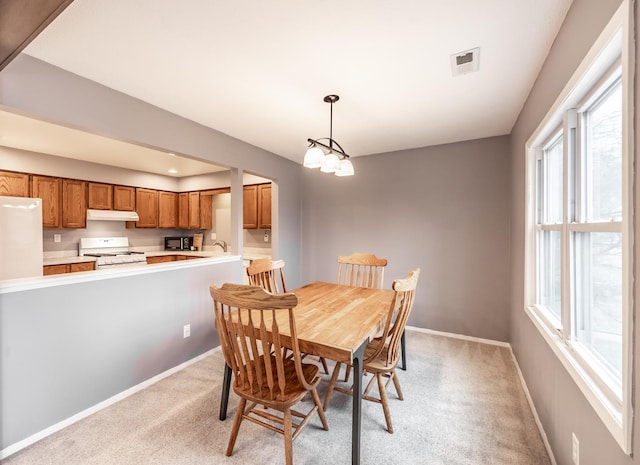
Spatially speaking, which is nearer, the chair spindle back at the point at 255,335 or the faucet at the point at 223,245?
the chair spindle back at the point at 255,335

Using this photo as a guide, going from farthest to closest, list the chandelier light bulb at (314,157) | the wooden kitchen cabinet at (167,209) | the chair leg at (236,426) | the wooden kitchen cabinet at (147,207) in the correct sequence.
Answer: the wooden kitchen cabinet at (167,209) → the wooden kitchen cabinet at (147,207) → the chandelier light bulb at (314,157) → the chair leg at (236,426)

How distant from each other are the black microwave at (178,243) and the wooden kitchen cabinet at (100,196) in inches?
48.8

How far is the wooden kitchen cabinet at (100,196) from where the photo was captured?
13.8 feet

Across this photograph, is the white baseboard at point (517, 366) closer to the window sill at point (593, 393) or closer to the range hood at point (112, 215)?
the window sill at point (593, 393)

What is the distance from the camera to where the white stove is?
4036 millimetres

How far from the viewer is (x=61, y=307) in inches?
73.3

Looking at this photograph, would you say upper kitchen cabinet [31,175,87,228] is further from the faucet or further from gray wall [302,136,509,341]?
gray wall [302,136,509,341]

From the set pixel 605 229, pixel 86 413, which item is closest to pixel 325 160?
pixel 605 229

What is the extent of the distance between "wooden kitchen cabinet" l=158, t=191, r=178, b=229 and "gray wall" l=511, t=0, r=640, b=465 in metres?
5.37

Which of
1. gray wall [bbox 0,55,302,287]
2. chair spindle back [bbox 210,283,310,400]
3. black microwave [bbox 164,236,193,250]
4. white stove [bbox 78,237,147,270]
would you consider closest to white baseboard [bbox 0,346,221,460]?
chair spindle back [bbox 210,283,310,400]

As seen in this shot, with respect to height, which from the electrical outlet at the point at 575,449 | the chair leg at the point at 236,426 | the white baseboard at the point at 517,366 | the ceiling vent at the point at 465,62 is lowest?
the white baseboard at the point at 517,366

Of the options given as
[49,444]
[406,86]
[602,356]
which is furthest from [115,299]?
[602,356]

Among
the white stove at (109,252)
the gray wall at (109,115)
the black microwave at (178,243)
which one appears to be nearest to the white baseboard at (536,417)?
the gray wall at (109,115)

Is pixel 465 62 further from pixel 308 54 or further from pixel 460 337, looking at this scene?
pixel 460 337
